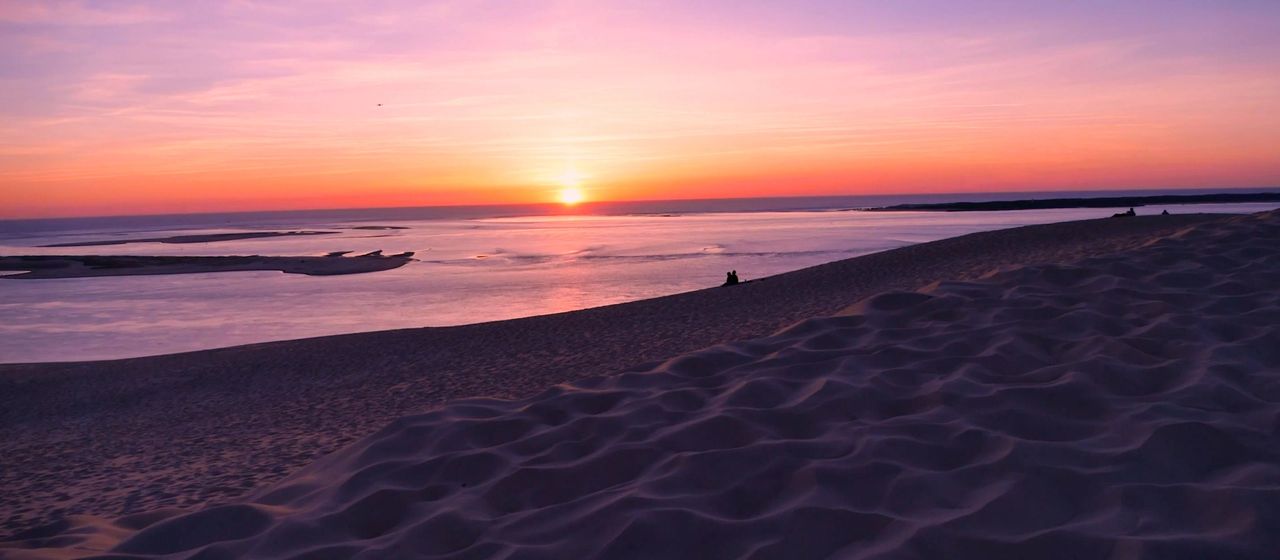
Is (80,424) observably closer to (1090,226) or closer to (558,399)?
(558,399)

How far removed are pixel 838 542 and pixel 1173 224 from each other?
49.9 feet

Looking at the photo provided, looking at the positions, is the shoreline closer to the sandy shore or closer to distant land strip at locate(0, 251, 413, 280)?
the sandy shore

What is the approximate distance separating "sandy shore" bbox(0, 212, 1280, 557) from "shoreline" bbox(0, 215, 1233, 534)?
2.4 inches

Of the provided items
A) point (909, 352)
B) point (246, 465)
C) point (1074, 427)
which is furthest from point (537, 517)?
point (246, 465)

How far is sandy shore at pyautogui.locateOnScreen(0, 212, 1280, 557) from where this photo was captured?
2.76 meters

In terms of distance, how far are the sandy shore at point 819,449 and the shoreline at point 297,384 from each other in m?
0.06

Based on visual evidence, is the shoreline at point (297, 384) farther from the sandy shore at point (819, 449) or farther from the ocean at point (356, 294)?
the ocean at point (356, 294)

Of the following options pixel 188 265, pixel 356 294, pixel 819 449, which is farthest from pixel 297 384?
pixel 188 265

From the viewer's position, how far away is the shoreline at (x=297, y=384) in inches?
222

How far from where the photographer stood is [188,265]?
109 ft

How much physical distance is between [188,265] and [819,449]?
34.9 meters

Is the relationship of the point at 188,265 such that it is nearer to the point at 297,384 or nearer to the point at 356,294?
the point at 356,294

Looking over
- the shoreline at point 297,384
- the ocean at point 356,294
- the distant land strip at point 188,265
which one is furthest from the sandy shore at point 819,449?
the distant land strip at point 188,265

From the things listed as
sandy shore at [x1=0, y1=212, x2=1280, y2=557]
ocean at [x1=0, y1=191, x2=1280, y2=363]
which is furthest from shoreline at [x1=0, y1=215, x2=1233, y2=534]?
ocean at [x1=0, y1=191, x2=1280, y2=363]
